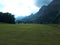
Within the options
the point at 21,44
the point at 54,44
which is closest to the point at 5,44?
the point at 21,44

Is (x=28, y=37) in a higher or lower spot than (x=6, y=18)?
lower

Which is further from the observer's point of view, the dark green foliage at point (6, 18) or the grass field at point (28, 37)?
the dark green foliage at point (6, 18)

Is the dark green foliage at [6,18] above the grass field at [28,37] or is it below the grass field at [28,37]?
above

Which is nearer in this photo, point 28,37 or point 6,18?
point 28,37

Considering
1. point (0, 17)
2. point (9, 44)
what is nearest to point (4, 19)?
point (0, 17)

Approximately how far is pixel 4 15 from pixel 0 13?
3.83 metres

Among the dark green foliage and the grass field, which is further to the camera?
the dark green foliage

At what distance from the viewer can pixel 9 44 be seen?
22844 millimetres

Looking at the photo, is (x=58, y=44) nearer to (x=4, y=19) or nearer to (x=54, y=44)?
(x=54, y=44)

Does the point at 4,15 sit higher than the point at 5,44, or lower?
higher

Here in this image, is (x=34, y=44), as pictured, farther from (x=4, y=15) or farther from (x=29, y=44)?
(x=4, y=15)

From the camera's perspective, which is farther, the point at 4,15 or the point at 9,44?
the point at 4,15

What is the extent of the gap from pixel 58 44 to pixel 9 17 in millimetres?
118039

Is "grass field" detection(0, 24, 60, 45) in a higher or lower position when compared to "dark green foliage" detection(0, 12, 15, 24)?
lower
